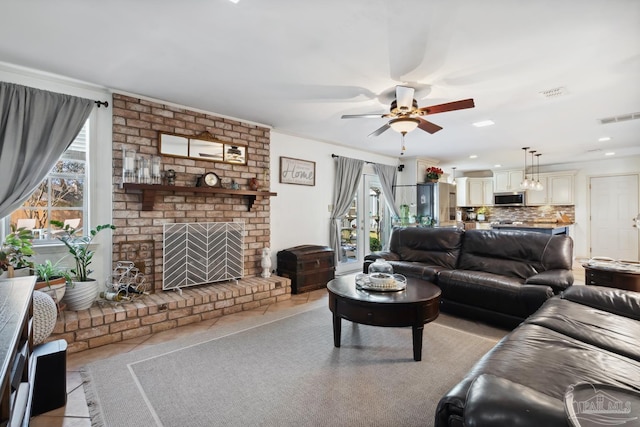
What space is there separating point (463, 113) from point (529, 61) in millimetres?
1307

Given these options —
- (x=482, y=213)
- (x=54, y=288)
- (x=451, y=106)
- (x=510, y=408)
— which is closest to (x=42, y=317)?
(x=54, y=288)

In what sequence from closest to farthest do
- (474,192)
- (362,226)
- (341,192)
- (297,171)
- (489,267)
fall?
(489,267), (297,171), (341,192), (362,226), (474,192)

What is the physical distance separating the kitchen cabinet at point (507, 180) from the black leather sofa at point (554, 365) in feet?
21.4

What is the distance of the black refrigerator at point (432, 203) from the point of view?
22.4 ft

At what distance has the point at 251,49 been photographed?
2.36 metres

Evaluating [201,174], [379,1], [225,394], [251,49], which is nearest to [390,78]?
[379,1]

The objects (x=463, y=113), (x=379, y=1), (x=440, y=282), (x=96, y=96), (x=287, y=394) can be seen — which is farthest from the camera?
(x=463, y=113)

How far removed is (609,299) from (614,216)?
6369mm

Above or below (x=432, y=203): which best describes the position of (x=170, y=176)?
above

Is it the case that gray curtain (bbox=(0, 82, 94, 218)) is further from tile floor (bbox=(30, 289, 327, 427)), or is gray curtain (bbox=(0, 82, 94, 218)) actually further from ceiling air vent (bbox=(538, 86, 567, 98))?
ceiling air vent (bbox=(538, 86, 567, 98))

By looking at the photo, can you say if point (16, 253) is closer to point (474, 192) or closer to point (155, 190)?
point (155, 190)

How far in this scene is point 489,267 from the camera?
364cm

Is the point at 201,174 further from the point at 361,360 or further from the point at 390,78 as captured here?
the point at 361,360

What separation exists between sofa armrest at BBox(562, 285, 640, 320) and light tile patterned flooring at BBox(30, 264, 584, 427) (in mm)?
2724
